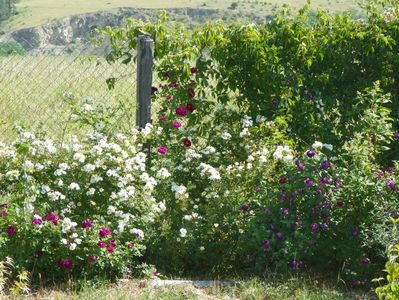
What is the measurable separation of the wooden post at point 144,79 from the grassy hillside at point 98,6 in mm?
66292

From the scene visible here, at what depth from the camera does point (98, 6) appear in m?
82.6

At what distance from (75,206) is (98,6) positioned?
8010 cm

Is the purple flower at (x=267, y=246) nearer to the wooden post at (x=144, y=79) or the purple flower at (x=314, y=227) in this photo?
the purple flower at (x=314, y=227)

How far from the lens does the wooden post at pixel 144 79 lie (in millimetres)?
5965

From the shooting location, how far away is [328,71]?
648cm

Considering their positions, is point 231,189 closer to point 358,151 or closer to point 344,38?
point 358,151

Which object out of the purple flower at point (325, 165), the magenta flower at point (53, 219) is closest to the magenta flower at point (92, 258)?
the magenta flower at point (53, 219)

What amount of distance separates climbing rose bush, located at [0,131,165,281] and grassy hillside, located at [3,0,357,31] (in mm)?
67383

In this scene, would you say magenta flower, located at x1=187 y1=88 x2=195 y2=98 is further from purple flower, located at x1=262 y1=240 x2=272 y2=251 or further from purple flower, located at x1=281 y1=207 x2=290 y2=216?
purple flower, located at x1=262 y1=240 x2=272 y2=251

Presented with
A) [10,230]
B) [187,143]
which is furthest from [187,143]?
[10,230]

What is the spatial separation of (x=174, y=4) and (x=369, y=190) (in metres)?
79.5

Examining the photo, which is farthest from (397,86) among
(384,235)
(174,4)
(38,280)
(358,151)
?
(174,4)

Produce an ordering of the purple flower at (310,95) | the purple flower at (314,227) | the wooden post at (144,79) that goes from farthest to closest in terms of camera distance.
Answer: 1. the purple flower at (310,95)
2. the wooden post at (144,79)
3. the purple flower at (314,227)

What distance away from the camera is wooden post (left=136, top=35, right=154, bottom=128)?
596cm
